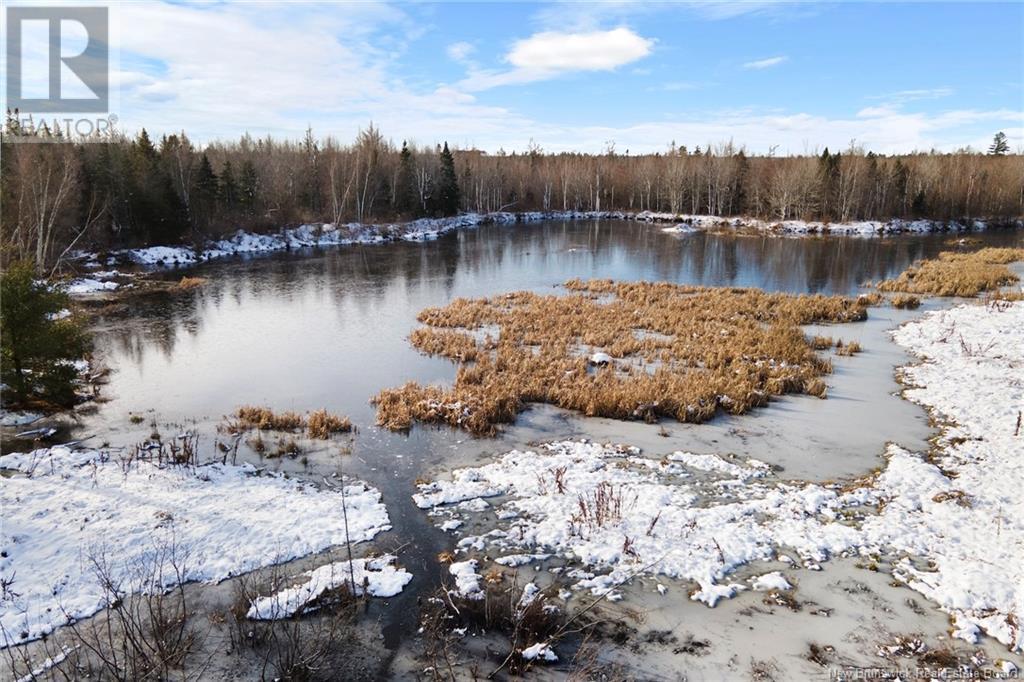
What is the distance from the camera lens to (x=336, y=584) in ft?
26.9

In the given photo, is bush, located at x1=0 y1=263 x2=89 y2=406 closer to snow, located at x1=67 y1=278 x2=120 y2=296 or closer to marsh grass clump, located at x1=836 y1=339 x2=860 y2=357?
snow, located at x1=67 y1=278 x2=120 y2=296

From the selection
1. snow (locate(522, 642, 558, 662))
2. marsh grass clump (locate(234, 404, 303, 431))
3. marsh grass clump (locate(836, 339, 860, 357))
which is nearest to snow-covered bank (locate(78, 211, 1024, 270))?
marsh grass clump (locate(234, 404, 303, 431))

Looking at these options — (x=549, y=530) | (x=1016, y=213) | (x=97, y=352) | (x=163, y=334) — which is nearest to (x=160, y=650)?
(x=549, y=530)

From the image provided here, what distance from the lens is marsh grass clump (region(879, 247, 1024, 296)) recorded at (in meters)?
30.6

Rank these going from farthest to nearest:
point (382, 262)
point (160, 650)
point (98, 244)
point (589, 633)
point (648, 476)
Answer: point (382, 262)
point (98, 244)
point (648, 476)
point (589, 633)
point (160, 650)

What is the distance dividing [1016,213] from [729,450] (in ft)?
294

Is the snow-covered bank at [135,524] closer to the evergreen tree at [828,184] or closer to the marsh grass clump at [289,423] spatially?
the marsh grass clump at [289,423]

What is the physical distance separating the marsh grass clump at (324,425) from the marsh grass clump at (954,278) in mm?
30838

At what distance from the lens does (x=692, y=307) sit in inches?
1038

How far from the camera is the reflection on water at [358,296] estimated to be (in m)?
17.3

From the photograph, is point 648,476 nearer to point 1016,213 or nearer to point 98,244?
point 98,244

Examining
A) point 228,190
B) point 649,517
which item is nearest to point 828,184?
point 228,190

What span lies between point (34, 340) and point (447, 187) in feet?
205

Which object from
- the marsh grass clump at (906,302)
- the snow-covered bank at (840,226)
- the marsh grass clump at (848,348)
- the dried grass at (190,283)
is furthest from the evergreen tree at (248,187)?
the marsh grass clump at (906,302)
